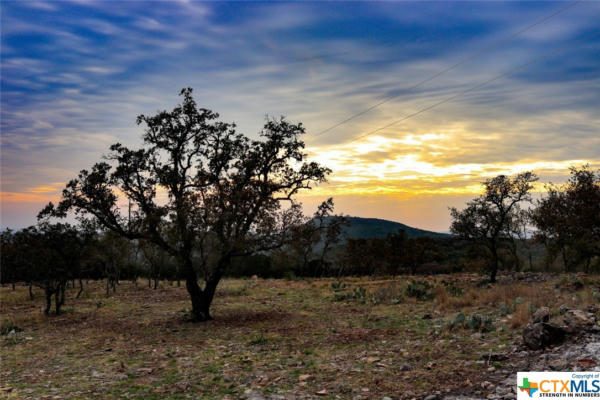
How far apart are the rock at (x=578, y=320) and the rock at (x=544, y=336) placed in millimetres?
400

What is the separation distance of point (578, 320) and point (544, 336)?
1.76 metres

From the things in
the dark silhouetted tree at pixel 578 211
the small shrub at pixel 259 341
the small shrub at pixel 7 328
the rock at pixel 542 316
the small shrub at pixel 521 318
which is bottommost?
the small shrub at pixel 7 328

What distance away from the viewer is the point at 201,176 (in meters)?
21.2

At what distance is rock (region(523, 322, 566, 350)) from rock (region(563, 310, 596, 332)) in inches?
15.8

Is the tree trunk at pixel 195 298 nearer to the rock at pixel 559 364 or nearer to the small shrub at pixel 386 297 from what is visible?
the small shrub at pixel 386 297

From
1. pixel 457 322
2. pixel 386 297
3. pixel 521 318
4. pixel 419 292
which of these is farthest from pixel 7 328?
pixel 521 318

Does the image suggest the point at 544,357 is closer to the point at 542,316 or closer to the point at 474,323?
the point at 542,316

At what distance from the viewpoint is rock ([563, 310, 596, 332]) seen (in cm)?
1136

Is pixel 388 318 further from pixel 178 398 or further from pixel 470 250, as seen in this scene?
pixel 470 250

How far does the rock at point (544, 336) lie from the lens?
437 inches

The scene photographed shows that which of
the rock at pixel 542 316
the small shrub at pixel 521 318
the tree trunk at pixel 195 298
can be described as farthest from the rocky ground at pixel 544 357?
the tree trunk at pixel 195 298

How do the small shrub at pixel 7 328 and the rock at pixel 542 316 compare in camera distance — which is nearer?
the rock at pixel 542 316

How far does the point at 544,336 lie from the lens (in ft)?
36.7

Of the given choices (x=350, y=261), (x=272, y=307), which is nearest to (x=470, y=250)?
(x=350, y=261)
